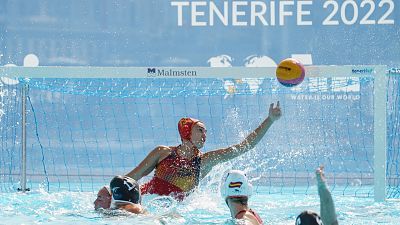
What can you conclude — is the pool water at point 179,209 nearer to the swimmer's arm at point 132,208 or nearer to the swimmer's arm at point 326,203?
the swimmer's arm at point 132,208

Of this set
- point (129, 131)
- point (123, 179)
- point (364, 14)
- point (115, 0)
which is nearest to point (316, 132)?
point (364, 14)

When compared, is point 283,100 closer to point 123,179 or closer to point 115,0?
point 115,0

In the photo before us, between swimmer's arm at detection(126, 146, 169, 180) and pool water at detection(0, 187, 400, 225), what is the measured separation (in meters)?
0.22

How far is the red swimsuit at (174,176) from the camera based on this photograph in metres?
6.75

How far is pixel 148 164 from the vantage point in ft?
22.0

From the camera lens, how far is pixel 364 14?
33.3 ft

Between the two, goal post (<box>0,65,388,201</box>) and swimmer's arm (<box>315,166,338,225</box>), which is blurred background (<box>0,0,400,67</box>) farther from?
swimmer's arm (<box>315,166,338,225</box>)

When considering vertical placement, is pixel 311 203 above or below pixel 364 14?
below

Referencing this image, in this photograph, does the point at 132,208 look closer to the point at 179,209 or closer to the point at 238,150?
the point at 179,209

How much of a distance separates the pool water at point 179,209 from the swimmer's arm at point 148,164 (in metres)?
0.22

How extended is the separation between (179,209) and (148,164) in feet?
1.44

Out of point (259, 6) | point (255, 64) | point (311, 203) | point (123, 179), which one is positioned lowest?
point (311, 203)

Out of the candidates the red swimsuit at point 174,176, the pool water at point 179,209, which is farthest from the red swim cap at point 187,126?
the pool water at point 179,209

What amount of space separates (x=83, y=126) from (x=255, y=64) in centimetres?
224
